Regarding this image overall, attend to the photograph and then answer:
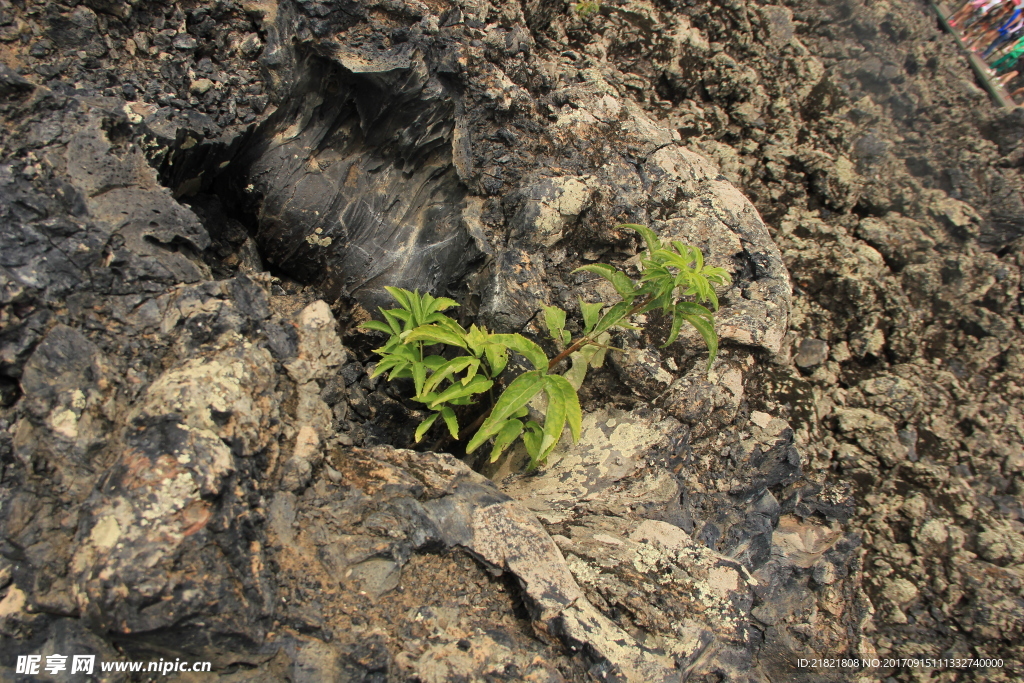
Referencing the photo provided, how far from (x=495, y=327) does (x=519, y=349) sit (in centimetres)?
75

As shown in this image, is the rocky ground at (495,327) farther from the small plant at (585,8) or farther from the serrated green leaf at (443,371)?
the serrated green leaf at (443,371)

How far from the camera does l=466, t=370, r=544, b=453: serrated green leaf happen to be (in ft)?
8.46

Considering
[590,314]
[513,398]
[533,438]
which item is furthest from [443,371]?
[590,314]

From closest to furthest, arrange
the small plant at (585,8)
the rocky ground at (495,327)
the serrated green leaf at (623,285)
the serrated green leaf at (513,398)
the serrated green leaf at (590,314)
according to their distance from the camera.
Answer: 1. the rocky ground at (495,327)
2. the serrated green leaf at (513,398)
3. the serrated green leaf at (623,285)
4. the serrated green leaf at (590,314)
5. the small plant at (585,8)

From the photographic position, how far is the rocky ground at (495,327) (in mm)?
2213

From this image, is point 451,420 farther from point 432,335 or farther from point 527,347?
point 527,347

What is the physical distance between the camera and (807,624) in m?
3.01

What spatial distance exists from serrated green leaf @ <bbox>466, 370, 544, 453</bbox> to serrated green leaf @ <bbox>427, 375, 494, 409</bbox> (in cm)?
20

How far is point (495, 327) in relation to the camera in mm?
3396

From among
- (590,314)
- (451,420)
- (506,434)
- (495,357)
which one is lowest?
(451,420)

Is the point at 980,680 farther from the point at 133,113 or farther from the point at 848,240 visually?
the point at 133,113

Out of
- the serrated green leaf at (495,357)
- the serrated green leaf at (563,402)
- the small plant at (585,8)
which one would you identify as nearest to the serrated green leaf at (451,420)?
the serrated green leaf at (495,357)

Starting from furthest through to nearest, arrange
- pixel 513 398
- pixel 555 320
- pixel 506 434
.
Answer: pixel 555 320
pixel 506 434
pixel 513 398

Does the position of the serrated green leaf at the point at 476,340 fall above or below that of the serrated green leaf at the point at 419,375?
above
